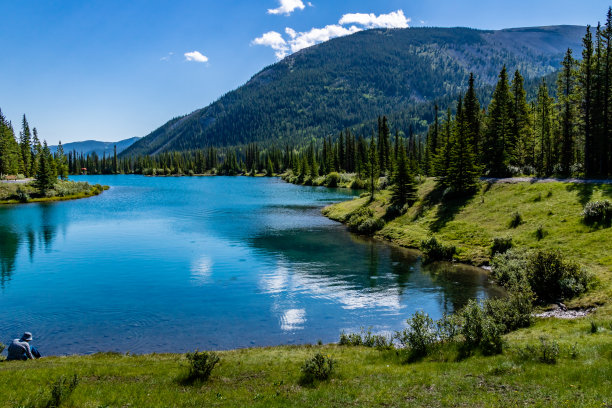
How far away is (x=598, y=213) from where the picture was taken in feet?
120

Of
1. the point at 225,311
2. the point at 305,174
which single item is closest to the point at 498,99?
the point at 225,311

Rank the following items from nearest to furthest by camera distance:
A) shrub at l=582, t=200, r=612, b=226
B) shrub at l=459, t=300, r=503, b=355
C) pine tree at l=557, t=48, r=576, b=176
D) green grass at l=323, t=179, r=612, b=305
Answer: shrub at l=459, t=300, r=503, b=355, green grass at l=323, t=179, r=612, b=305, shrub at l=582, t=200, r=612, b=226, pine tree at l=557, t=48, r=576, b=176

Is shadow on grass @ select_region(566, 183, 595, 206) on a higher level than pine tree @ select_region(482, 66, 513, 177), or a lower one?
lower

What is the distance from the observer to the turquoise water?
2476cm

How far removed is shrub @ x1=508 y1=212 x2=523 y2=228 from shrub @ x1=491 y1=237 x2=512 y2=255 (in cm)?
505

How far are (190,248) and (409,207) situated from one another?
115 ft

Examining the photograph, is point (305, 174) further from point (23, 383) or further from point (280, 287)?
point (23, 383)

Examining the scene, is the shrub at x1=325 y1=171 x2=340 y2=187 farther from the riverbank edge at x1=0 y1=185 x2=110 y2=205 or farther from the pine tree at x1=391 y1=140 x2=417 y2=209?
the pine tree at x1=391 y1=140 x2=417 y2=209

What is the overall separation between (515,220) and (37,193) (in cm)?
12118

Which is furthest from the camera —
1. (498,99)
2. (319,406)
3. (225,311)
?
(498,99)

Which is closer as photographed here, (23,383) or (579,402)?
(579,402)

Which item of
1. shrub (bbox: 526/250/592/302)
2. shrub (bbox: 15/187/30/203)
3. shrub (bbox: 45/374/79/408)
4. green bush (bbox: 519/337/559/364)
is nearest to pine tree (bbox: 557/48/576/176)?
shrub (bbox: 526/250/592/302)

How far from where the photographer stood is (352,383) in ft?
50.2

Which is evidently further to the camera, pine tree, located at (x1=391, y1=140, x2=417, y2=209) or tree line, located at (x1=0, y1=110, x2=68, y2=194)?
tree line, located at (x1=0, y1=110, x2=68, y2=194)
